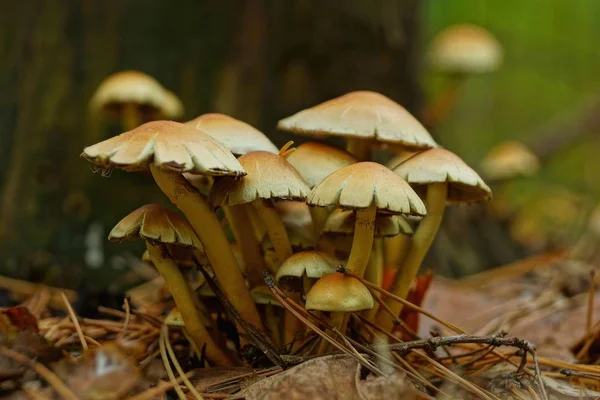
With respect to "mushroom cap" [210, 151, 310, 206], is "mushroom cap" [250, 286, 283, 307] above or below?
below

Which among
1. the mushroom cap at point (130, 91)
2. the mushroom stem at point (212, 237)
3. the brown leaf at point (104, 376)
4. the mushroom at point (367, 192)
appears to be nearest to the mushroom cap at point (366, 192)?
the mushroom at point (367, 192)

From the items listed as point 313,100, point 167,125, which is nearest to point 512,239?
point 313,100

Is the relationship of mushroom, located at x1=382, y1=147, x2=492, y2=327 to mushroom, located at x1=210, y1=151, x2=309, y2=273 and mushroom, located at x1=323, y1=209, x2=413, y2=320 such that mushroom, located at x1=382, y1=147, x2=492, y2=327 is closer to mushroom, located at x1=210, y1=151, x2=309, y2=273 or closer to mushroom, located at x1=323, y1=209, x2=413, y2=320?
mushroom, located at x1=323, y1=209, x2=413, y2=320

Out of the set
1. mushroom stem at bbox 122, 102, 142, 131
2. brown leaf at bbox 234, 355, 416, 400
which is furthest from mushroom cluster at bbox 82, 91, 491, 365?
mushroom stem at bbox 122, 102, 142, 131

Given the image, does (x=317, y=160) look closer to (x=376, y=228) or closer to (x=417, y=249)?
(x=376, y=228)

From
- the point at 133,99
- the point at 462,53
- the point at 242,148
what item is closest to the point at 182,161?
the point at 242,148

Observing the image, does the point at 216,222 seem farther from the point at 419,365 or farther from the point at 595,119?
the point at 595,119

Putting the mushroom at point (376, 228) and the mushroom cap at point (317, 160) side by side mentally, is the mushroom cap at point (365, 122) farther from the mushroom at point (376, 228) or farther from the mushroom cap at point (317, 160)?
the mushroom at point (376, 228)
